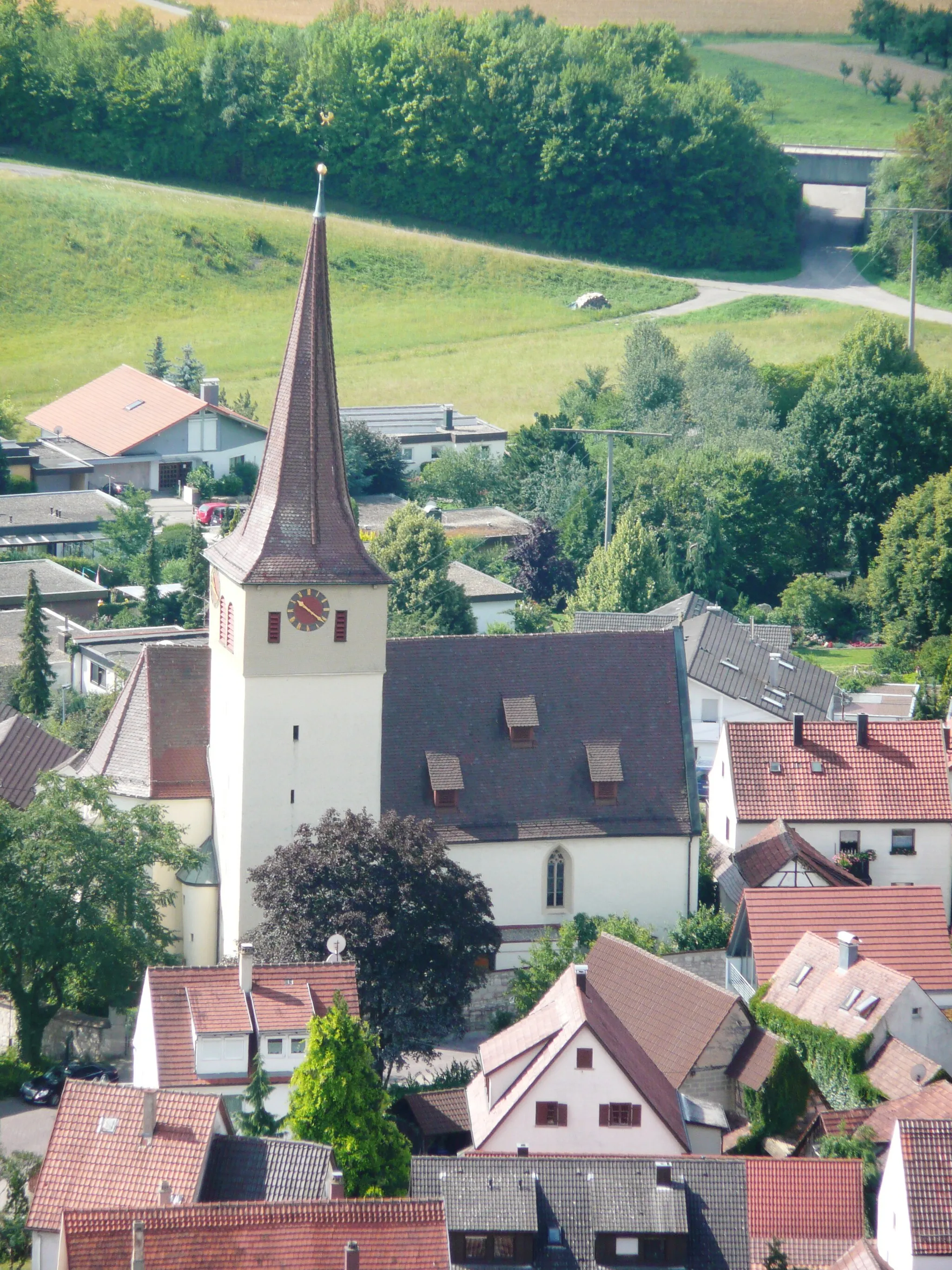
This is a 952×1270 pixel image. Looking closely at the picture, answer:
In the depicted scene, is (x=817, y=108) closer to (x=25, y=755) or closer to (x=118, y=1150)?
(x=25, y=755)

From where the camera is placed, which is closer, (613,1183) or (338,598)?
(613,1183)

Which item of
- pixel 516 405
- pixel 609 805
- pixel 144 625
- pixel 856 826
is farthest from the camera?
pixel 516 405

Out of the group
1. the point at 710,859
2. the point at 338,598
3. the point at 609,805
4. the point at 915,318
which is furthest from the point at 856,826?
the point at 915,318

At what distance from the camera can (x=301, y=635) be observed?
2247 inches

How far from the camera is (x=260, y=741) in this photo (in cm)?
5716

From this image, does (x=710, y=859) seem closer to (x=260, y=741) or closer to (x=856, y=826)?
(x=856, y=826)

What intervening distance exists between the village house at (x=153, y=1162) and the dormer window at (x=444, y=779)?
1495 cm

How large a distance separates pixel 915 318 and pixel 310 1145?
103 m

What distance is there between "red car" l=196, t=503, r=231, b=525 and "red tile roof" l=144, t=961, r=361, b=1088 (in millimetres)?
54127

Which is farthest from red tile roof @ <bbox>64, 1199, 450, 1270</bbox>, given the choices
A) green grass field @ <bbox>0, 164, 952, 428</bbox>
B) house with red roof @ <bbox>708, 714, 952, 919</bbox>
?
green grass field @ <bbox>0, 164, 952, 428</bbox>

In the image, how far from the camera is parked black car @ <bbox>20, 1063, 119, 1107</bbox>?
55281mm

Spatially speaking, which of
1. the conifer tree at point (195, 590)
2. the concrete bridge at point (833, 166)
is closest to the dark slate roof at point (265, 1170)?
the conifer tree at point (195, 590)

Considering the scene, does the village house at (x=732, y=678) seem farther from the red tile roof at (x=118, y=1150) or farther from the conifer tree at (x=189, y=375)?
the conifer tree at (x=189, y=375)

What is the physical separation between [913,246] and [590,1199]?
92.6 meters
